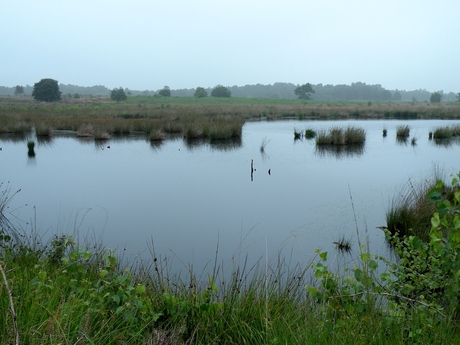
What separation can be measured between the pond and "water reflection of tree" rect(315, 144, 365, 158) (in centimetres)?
10

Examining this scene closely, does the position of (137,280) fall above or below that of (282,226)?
above

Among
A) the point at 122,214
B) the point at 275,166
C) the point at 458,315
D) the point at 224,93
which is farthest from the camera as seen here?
the point at 224,93

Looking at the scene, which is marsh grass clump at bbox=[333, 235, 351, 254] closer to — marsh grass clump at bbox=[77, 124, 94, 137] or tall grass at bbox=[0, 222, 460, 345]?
tall grass at bbox=[0, 222, 460, 345]

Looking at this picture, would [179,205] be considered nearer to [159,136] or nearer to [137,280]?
[137,280]

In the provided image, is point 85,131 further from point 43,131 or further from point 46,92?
point 46,92

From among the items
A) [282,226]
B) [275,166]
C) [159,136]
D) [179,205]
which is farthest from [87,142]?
[282,226]

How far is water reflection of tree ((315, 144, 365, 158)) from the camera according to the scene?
44.0 feet

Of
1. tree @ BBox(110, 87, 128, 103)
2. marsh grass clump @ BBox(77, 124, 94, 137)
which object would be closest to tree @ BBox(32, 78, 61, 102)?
tree @ BBox(110, 87, 128, 103)

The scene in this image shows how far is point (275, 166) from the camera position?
11.4m

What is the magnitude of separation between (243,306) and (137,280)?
83cm

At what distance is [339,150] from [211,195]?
7.26 meters

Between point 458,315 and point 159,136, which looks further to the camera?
point 159,136

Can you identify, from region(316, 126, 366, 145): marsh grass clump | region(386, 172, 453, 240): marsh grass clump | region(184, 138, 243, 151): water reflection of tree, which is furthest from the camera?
region(316, 126, 366, 145): marsh grass clump

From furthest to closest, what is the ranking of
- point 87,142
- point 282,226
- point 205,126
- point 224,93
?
1. point 224,93
2. point 205,126
3. point 87,142
4. point 282,226
